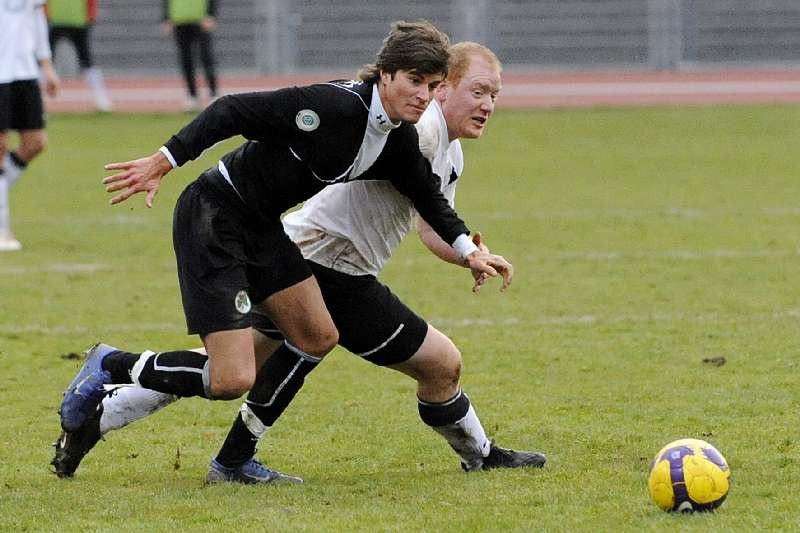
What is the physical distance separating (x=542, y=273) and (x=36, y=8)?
475 centimetres

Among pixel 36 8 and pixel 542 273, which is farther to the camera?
pixel 36 8

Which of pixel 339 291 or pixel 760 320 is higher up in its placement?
pixel 339 291

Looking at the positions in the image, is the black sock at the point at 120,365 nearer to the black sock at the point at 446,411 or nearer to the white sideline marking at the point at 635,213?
the black sock at the point at 446,411

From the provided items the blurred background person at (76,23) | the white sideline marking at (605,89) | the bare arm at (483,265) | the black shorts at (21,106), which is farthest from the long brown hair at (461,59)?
the white sideline marking at (605,89)

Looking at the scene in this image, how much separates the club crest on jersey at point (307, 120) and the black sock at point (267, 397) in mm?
930

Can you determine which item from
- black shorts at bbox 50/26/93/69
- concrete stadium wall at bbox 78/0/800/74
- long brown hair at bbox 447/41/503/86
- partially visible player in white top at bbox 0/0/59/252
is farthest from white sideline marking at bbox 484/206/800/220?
concrete stadium wall at bbox 78/0/800/74

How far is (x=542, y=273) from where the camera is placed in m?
11.3

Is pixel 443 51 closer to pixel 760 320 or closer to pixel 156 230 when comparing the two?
pixel 760 320

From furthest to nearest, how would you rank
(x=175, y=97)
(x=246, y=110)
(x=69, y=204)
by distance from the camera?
(x=175, y=97) → (x=69, y=204) → (x=246, y=110)

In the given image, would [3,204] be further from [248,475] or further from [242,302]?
[242,302]

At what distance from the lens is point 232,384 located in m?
5.71

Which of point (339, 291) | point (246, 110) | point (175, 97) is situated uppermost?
point (246, 110)

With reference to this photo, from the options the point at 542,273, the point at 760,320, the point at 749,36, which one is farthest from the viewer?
the point at 749,36

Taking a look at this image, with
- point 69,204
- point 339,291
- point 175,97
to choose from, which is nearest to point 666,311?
point 339,291
